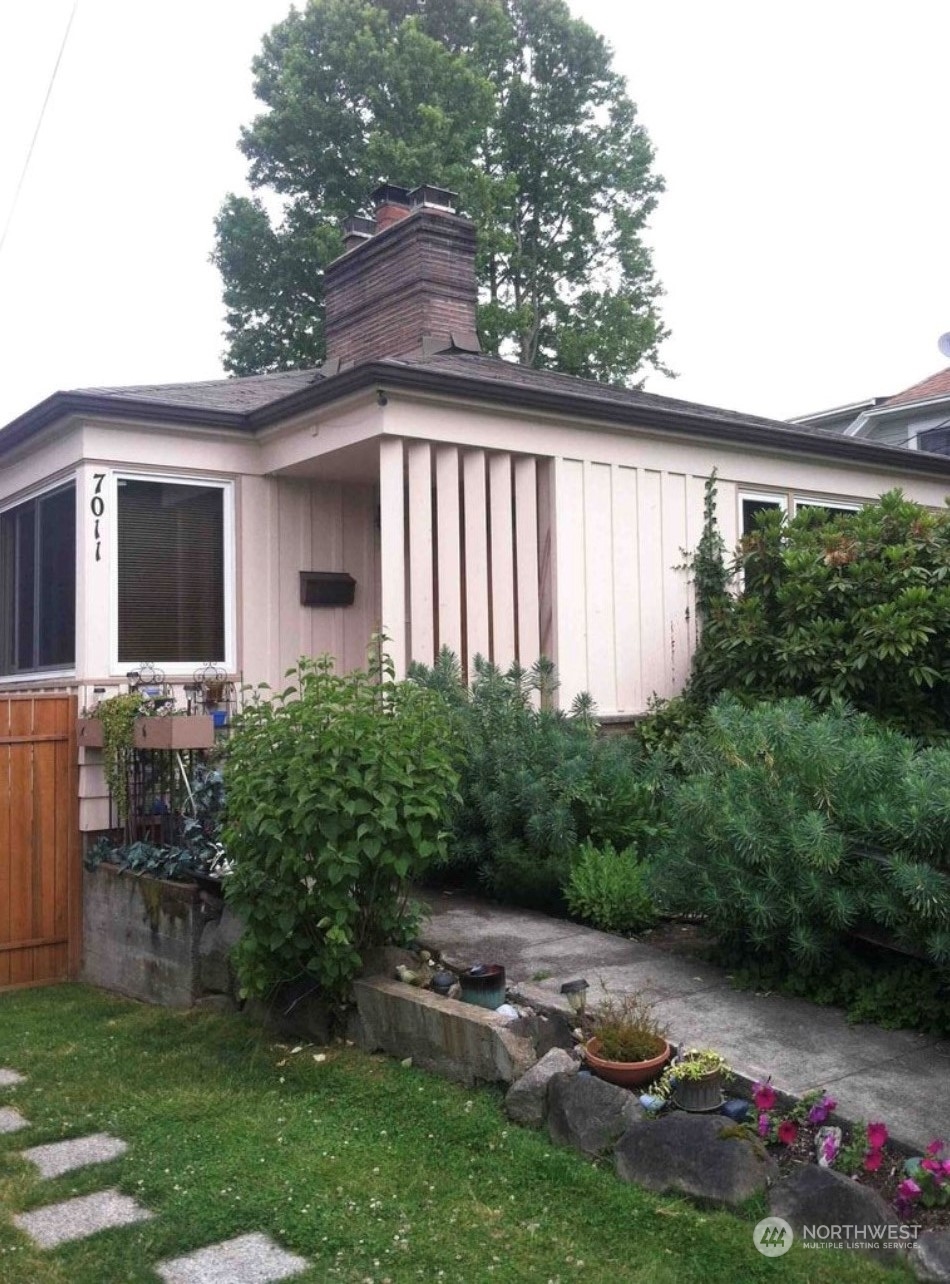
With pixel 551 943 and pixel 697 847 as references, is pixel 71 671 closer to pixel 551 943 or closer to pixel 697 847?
pixel 551 943

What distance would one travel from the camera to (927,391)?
19828 mm

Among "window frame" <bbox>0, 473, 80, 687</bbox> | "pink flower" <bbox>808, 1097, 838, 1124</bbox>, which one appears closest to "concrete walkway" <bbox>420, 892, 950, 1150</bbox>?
"pink flower" <bbox>808, 1097, 838, 1124</bbox>

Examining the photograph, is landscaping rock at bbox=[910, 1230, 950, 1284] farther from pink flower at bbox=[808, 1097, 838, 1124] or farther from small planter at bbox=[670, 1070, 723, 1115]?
small planter at bbox=[670, 1070, 723, 1115]

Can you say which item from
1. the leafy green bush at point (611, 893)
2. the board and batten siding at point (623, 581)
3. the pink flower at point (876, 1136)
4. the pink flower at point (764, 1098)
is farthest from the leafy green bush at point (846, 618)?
the pink flower at point (876, 1136)

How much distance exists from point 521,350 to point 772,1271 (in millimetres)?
23550

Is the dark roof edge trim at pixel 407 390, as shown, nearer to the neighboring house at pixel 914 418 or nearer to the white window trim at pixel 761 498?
the white window trim at pixel 761 498

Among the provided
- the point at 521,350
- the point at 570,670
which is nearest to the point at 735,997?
the point at 570,670

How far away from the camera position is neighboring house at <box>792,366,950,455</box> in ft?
61.0

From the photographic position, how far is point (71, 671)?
25.3ft

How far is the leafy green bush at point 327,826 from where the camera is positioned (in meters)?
4.73

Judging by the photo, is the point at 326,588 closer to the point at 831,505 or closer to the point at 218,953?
the point at 218,953

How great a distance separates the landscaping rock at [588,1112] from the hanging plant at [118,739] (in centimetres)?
403

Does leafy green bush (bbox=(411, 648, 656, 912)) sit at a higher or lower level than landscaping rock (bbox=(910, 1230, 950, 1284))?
higher

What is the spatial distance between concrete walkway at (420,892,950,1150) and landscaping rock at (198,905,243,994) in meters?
1.00
